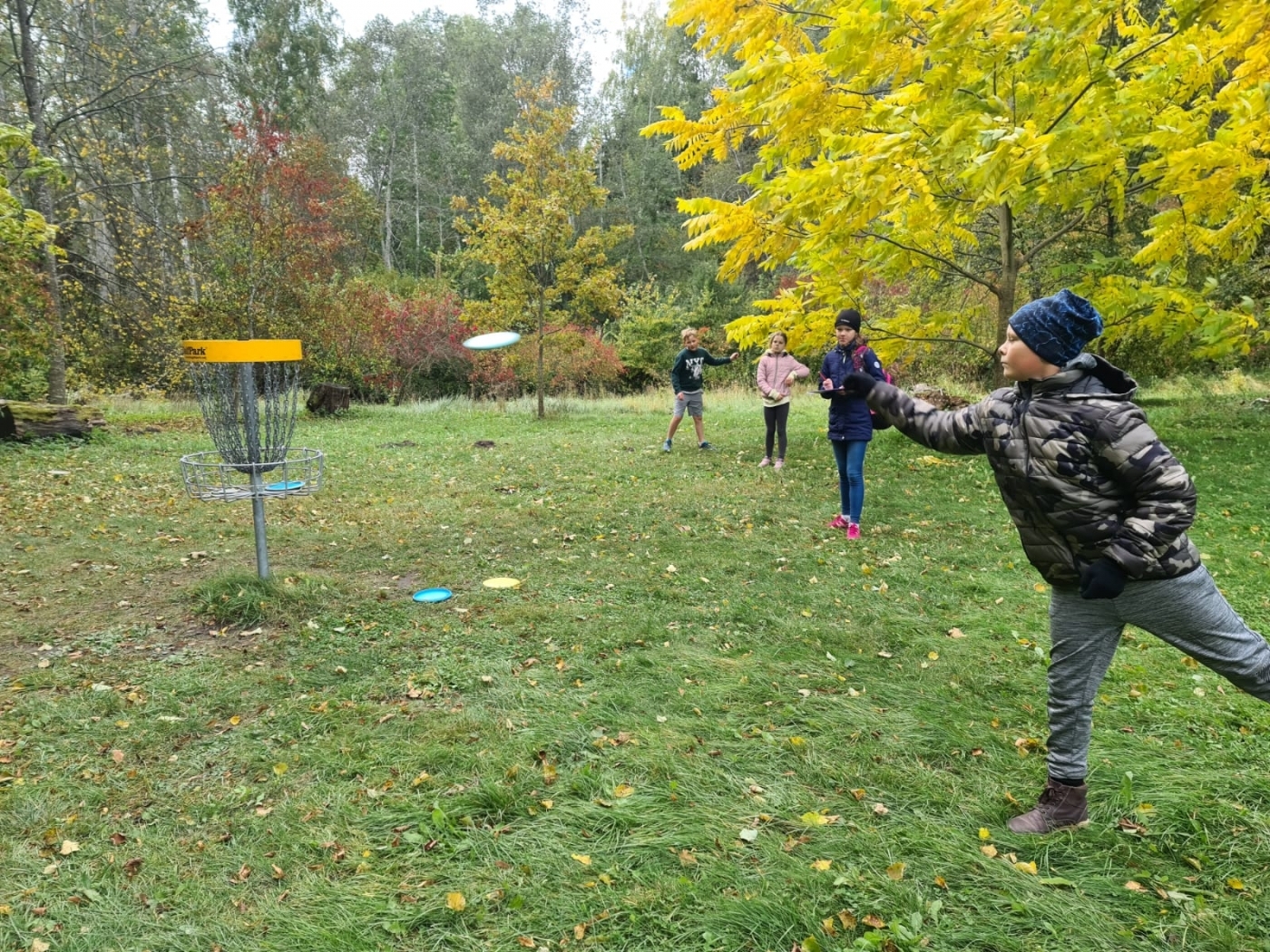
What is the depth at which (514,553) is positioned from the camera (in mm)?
6293

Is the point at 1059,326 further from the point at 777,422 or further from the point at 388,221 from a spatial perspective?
the point at 388,221

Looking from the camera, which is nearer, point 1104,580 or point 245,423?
point 1104,580

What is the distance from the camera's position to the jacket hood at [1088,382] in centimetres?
245

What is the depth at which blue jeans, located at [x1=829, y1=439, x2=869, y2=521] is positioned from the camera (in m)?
6.46

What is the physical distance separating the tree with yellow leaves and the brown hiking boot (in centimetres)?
305

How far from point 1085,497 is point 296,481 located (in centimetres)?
447

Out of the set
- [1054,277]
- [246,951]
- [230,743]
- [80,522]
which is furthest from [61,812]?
[1054,277]

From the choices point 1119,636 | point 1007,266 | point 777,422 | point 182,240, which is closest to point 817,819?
point 1119,636

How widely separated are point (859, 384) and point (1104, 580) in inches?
41.2

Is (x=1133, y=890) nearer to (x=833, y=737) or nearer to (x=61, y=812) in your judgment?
(x=833, y=737)

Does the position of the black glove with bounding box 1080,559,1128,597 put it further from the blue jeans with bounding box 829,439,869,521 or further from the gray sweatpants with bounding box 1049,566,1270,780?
the blue jeans with bounding box 829,439,869,521

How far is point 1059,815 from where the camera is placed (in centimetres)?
267

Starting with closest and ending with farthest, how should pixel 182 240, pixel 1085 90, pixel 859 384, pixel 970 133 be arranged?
pixel 859 384
pixel 970 133
pixel 1085 90
pixel 182 240

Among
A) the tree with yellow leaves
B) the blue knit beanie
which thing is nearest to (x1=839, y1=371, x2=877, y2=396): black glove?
the blue knit beanie
